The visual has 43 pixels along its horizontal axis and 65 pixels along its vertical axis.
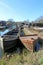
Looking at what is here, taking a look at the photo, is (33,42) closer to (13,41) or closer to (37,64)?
(13,41)

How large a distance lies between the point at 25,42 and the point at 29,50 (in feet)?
2.10

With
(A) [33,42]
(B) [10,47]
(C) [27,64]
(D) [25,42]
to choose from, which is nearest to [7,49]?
(B) [10,47]

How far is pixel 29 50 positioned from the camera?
6.58 meters

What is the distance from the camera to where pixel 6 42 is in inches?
279

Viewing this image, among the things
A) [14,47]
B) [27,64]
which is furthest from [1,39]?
[27,64]

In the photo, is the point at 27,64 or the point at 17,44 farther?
the point at 17,44

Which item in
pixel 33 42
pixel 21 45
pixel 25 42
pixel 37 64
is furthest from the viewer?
pixel 21 45

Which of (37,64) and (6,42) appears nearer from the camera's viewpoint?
(37,64)

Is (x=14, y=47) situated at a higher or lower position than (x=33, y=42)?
lower

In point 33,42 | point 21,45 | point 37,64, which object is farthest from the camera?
point 21,45

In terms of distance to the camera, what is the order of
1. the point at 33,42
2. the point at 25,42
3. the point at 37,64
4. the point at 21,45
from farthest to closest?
1. the point at 21,45
2. the point at 25,42
3. the point at 33,42
4. the point at 37,64

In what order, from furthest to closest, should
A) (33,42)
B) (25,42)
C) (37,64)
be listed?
1. (25,42)
2. (33,42)
3. (37,64)

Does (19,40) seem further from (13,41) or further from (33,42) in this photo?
(33,42)

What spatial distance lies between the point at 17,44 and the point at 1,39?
3.86 feet
